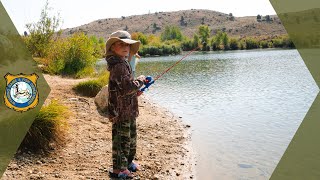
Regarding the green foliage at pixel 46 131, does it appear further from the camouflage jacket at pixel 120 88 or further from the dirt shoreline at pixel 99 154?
the camouflage jacket at pixel 120 88

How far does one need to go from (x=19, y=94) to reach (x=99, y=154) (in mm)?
1905

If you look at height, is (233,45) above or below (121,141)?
below

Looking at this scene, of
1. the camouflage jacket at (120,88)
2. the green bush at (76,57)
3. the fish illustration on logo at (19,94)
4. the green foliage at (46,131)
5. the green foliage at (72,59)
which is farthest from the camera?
the green bush at (76,57)

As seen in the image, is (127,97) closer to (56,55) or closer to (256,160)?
(256,160)

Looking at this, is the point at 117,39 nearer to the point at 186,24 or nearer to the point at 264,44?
the point at 264,44

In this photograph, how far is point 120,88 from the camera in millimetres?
4188

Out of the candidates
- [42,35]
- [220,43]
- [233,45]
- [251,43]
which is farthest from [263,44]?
[42,35]

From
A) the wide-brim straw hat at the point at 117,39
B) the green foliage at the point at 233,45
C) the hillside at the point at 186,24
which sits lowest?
the green foliage at the point at 233,45

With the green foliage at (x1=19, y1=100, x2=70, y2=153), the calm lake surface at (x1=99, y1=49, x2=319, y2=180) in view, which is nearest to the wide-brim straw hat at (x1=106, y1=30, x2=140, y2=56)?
the green foliage at (x1=19, y1=100, x2=70, y2=153)

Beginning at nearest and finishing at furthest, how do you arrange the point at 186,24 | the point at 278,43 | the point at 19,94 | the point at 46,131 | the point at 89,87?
the point at 46,131 → the point at 19,94 → the point at 89,87 → the point at 278,43 → the point at 186,24

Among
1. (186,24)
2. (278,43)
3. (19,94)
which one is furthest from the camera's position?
(186,24)

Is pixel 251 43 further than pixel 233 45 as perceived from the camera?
No

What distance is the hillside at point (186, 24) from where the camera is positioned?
105 meters

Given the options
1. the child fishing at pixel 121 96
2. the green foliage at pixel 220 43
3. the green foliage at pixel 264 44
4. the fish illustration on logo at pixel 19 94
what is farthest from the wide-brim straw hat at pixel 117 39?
the green foliage at pixel 220 43
